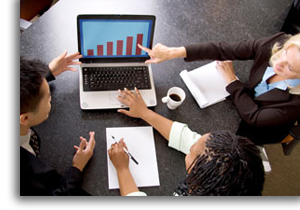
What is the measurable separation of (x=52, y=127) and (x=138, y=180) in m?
0.41

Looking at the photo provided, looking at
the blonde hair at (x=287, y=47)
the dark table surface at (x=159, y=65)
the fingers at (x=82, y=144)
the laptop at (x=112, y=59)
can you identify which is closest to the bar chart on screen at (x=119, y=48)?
the laptop at (x=112, y=59)

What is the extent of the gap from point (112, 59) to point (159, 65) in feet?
0.78

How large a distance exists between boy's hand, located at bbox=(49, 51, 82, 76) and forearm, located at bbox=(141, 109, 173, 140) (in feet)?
1.24

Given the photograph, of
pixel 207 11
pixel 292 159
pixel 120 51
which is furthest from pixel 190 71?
pixel 292 159

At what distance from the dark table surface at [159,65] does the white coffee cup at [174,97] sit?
0.04m

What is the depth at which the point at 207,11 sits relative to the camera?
5.47ft

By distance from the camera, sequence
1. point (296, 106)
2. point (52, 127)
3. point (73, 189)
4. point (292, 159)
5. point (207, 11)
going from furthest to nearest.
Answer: point (292, 159) < point (207, 11) < point (296, 106) < point (52, 127) < point (73, 189)

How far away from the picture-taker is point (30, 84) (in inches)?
38.2

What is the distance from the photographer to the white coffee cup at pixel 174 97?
50.0 inches

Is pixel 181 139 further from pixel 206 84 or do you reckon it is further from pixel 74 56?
pixel 74 56

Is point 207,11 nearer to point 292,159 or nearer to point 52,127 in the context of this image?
point 52,127

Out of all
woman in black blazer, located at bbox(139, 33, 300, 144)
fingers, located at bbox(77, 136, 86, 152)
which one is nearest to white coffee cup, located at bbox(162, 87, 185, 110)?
woman in black blazer, located at bbox(139, 33, 300, 144)

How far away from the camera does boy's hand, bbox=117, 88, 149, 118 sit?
1244mm

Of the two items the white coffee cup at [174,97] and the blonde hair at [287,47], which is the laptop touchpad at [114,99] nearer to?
the white coffee cup at [174,97]
